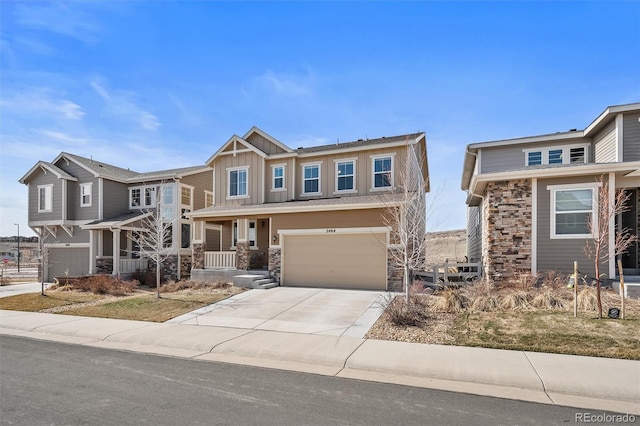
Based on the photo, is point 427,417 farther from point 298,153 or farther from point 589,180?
point 298,153

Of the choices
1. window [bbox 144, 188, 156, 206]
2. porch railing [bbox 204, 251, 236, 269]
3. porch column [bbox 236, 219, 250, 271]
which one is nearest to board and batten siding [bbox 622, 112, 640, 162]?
porch column [bbox 236, 219, 250, 271]

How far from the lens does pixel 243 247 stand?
60.9 ft

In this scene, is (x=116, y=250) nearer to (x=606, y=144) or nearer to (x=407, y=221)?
(x=407, y=221)

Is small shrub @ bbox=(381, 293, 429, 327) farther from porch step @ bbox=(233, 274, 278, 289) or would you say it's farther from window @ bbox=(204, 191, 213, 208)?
window @ bbox=(204, 191, 213, 208)

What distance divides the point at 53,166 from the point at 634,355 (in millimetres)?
31491

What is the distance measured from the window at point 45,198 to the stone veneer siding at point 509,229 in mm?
27759

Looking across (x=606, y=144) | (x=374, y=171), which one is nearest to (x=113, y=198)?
(x=374, y=171)

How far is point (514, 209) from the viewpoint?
43.6ft

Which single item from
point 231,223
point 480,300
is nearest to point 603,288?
point 480,300

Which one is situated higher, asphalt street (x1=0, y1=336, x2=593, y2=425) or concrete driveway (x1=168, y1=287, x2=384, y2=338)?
asphalt street (x1=0, y1=336, x2=593, y2=425)

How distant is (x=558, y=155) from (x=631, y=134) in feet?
10.7

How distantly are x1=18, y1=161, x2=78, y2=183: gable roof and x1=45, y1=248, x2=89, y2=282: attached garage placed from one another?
16.4 ft

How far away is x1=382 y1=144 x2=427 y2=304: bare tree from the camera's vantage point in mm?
11422

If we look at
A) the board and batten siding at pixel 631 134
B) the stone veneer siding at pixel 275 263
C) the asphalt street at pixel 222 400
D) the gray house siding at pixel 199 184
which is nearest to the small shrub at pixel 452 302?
the asphalt street at pixel 222 400
